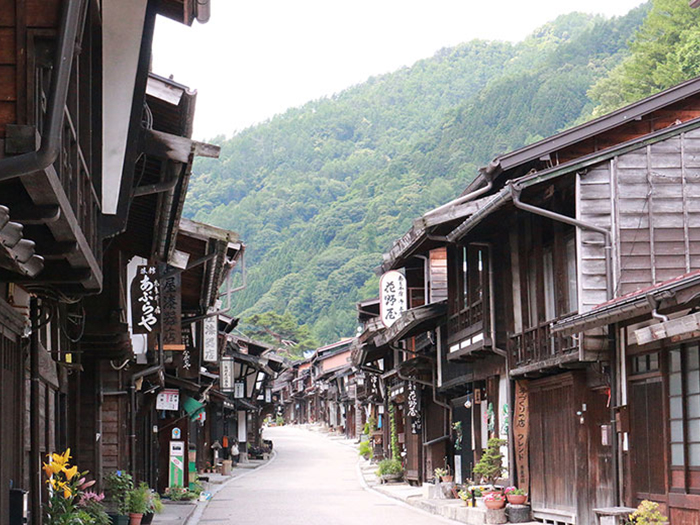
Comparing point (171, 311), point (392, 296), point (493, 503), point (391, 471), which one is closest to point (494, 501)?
point (493, 503)

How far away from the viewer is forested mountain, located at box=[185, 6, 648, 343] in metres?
135

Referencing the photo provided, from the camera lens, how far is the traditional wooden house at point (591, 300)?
54.2 feet

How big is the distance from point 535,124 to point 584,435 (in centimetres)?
11768

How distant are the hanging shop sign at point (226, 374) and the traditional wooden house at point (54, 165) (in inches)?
1385

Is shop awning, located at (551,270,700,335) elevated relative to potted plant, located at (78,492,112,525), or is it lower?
elevated

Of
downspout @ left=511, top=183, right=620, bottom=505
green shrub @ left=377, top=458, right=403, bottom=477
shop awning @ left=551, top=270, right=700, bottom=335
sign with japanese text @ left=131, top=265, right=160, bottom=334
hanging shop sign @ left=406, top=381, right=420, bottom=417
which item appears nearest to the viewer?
shop awning @ left=551, top=270, right=700, bottom=335

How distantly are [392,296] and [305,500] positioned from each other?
7.81 metres

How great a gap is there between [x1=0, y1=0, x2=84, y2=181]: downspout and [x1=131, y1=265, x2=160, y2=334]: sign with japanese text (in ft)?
41.8

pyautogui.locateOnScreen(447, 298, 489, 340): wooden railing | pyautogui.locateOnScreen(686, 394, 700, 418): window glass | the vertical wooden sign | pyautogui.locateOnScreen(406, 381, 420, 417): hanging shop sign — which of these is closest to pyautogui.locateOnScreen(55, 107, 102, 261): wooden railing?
pyautogui.locateOnScreen(686, 394, 700, 418): window glass

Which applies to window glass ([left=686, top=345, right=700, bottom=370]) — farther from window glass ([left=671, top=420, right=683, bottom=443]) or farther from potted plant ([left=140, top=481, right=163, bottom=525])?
potted plant ([left=140, top=481, right=163, bottom=525])

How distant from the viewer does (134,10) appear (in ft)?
37.4

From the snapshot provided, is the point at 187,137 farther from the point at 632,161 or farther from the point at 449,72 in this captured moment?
the point at 449,72

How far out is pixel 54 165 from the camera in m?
8.01

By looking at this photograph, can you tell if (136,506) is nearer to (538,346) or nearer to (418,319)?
(538,346)
